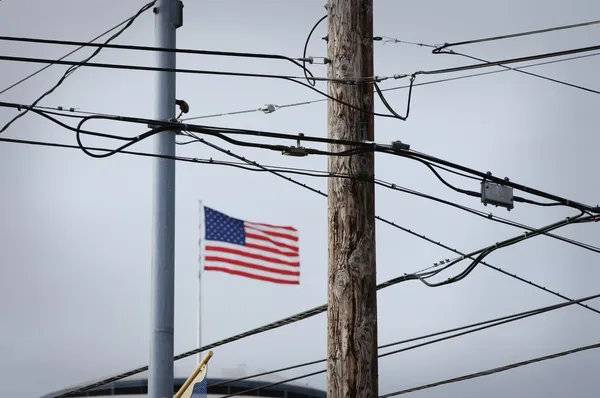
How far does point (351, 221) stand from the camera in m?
14.2

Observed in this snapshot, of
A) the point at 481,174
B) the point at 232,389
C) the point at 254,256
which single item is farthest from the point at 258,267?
the point at 232,389

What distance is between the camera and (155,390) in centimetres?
1520

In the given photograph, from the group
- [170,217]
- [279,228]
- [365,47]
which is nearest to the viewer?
[365,47]

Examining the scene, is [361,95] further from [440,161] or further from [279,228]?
[279,228]

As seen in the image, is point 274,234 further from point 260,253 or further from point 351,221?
point 351,221

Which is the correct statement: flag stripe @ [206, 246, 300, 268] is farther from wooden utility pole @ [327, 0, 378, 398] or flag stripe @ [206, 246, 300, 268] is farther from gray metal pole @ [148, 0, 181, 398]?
wooden utility pole @ [327, 0, 378, 398]

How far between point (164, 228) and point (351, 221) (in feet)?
8.99

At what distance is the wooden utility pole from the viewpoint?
13.9 m

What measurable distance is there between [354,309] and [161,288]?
2.77 m

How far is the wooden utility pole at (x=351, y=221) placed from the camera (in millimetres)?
13898

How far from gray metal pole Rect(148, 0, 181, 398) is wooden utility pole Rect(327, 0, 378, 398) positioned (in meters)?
2.28

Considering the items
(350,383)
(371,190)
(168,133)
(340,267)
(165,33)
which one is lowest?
(350,383)

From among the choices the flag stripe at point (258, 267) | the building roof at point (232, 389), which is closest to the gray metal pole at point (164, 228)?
the flag stripe at point (258, 267)

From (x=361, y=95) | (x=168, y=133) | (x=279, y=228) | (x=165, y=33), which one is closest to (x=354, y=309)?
(x=361, y=95)
